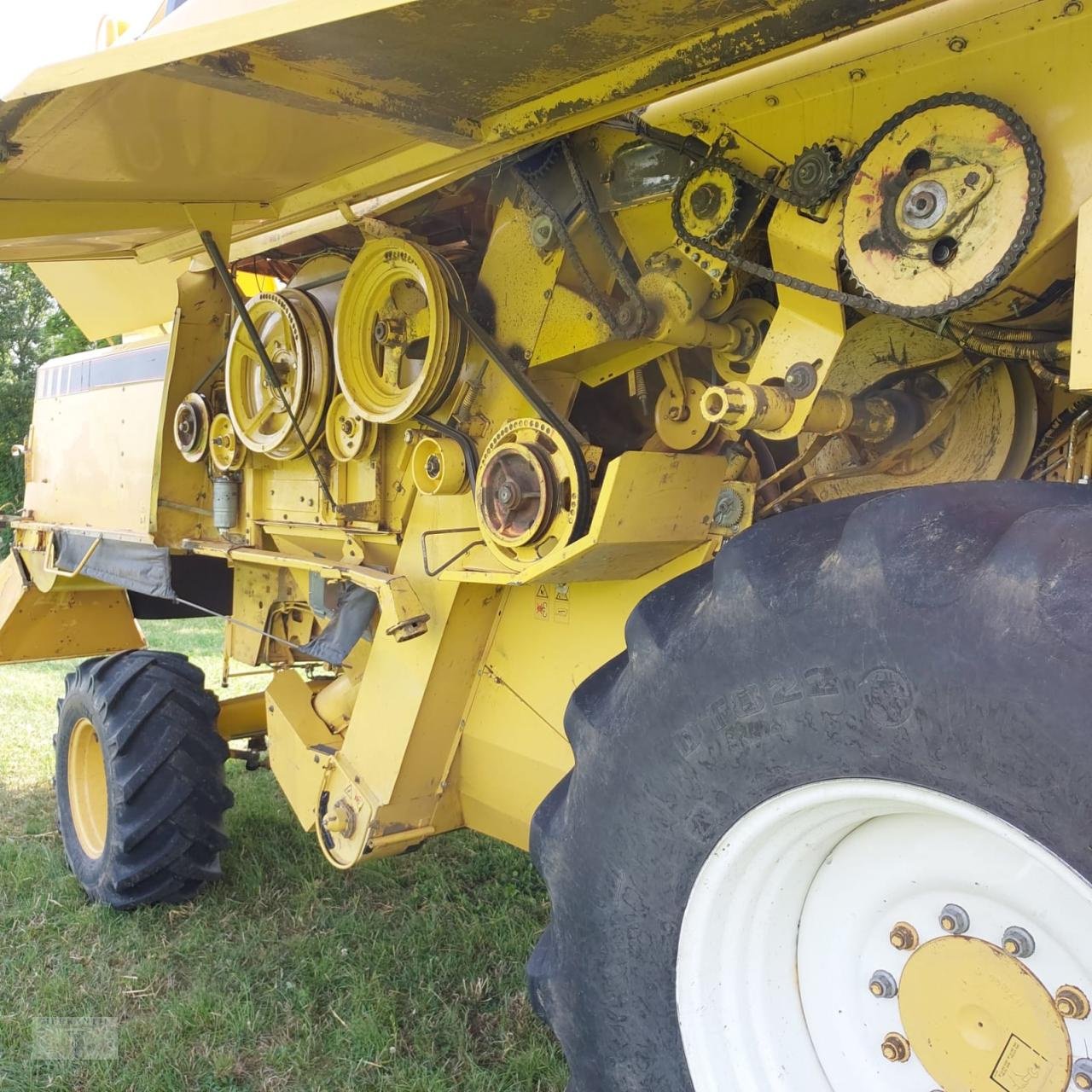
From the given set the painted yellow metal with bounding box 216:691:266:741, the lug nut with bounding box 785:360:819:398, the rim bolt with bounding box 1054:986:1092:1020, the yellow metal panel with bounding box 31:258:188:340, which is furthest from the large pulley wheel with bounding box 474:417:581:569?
the painted yellow metal with bounding box 216:691:266:741

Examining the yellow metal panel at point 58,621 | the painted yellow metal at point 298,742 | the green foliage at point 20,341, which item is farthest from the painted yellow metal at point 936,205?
the green foliage at point 20,341

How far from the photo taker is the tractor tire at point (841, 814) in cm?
136

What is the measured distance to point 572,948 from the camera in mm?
1981

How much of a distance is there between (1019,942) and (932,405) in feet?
3.83

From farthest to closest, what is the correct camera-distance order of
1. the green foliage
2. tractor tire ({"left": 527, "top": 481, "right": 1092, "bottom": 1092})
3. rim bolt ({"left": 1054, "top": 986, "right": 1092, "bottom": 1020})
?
the green foliage → rim bolt ({"left": 1054, "top": 986, "right": 1092, "bottom": 1020}) → tractor tire ({"left": 527, "top": 481, "right": 1092, "bottom": 1092})

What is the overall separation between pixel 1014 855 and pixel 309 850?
3328 mm

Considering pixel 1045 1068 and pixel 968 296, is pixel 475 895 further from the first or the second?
pixel 968 296

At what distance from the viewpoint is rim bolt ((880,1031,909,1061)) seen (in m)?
1.70

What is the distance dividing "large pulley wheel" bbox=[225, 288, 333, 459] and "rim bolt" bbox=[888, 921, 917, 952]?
2.10 m

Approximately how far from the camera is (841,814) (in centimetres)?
167

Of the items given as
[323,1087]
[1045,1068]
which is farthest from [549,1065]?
[1045,1068]

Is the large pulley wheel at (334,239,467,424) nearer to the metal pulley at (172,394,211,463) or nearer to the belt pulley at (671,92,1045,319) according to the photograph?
the belt pulley at (671,92,1045,319)

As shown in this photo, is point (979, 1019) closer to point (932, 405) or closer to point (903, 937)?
point (903, 937)

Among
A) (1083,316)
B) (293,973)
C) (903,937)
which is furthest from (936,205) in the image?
(293,973)
